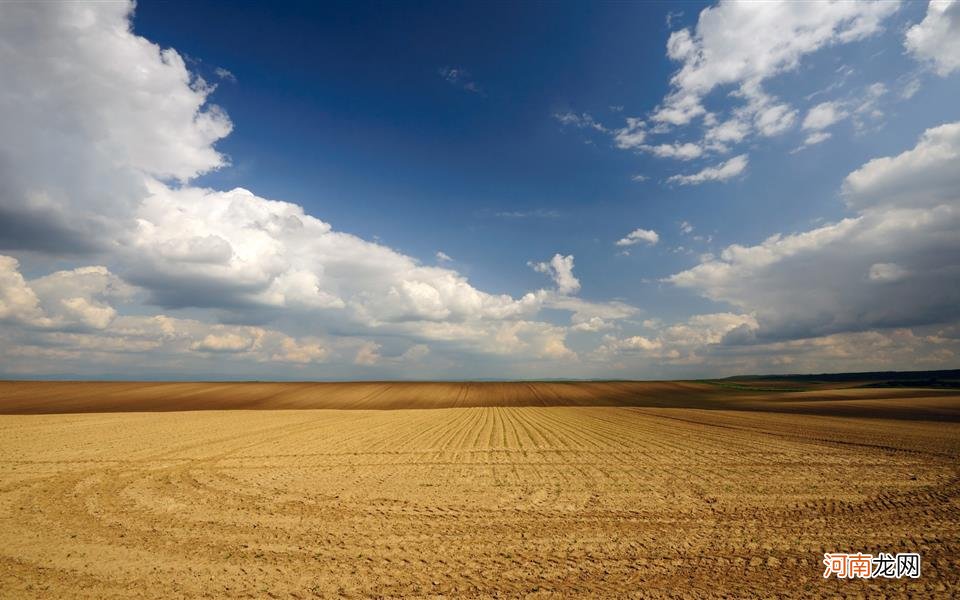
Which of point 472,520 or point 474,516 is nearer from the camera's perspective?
point 472,520

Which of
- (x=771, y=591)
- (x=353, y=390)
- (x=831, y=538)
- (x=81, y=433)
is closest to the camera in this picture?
(x=771, y=591)

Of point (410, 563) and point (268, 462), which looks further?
point (268, 462)

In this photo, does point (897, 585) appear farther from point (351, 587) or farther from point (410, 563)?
point (351, 587)

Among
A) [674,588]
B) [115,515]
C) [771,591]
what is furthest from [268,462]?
[771,591]

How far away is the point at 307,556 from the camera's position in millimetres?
7520

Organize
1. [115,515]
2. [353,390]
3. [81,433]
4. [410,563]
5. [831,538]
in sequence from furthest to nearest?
[353,390], [81,433], [115,515], [831,538], [410,563]

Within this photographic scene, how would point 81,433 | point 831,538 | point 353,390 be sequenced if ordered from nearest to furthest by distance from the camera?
point 831,538 → point 81,433 → point 353,390

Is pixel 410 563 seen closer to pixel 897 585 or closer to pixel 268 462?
pixel 897 585

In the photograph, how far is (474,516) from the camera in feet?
31.4

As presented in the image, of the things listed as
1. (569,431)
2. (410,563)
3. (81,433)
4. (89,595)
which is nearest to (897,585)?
(410,563)

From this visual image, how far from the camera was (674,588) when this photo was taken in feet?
20.7

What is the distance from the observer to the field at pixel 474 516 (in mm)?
6621

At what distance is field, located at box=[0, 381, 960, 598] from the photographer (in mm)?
6621

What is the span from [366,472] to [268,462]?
4489mm
